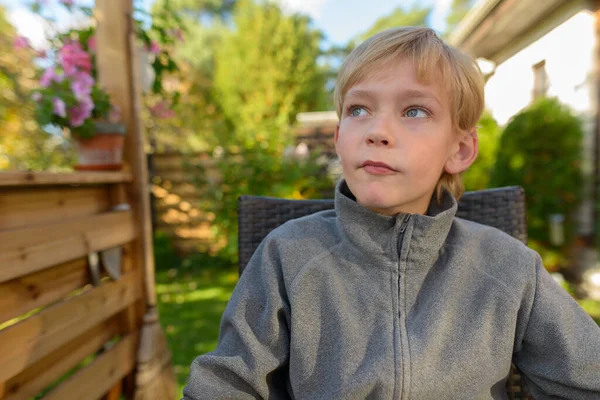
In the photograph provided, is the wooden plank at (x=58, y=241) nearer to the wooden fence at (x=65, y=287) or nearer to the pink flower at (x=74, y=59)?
the wooden fence at (x=65, y=287)

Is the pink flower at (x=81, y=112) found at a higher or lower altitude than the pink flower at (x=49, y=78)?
lower

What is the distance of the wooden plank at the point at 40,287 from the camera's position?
1.48 meters

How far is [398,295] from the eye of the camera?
1172mm

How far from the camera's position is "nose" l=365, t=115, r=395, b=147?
43.0 inches

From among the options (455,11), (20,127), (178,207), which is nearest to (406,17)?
(455,11)

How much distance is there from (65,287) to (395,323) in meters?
1.43

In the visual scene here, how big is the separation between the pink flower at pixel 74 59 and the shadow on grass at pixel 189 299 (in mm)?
1961

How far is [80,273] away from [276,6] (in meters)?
13.7

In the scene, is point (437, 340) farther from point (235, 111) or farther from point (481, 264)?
point (235, 111)

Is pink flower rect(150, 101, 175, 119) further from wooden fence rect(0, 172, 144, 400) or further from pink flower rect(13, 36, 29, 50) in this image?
wooden fence rect(0, 172, 144, 400)

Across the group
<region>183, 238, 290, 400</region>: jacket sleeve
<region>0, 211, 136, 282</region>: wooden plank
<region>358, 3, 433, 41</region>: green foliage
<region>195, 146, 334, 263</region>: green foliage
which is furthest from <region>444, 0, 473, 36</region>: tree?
<region>183, 238, 290, 400</region>: jacket sleeve

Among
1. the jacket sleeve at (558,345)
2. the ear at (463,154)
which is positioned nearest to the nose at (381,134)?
the ear at (463,154)

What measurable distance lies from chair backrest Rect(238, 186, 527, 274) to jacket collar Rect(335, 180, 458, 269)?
44 cm

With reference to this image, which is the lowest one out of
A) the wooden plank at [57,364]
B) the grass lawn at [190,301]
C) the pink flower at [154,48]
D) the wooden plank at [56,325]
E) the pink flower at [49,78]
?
the grass lawn at [190,301]
